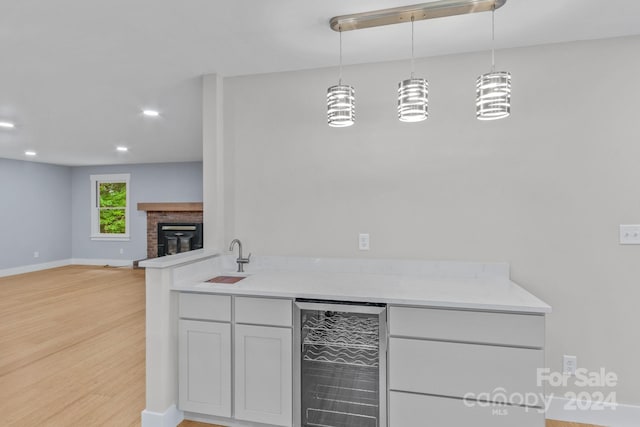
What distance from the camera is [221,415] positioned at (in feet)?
7.47

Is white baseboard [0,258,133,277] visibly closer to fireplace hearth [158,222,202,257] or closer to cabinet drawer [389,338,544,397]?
fireplace hearth [158,222,202,257]

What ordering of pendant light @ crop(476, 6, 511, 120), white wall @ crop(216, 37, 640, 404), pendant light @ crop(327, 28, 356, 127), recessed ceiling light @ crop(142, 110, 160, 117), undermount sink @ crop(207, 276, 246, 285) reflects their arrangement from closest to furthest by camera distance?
pendant light @ crop(476, 6, 511, 120)
pendant light @ crop(327, 28, 356, 127)
white wall @ crop(216, 37, 640, 404)
undermount sink @ crop(207, 276, 246, 285)
recessed ceiling light @ crop(142, 110, 160, 117)

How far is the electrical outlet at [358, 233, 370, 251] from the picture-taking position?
9.12 feet

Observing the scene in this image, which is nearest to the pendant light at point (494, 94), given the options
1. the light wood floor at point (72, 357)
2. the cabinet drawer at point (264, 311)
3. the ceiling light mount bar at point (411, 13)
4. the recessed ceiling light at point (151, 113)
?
the ceiling light mount bar at point (411, 13)

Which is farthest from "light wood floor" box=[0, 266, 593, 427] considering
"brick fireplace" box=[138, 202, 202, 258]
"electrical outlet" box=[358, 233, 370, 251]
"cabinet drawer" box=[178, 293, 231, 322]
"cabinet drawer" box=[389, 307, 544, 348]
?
"brick fireplace" box=[138, 202, 202, 258]

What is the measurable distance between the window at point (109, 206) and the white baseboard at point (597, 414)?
28.4 feet

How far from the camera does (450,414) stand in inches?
77.2

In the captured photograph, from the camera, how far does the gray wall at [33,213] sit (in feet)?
24.3

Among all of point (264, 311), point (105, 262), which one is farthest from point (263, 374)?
point (105, 262)

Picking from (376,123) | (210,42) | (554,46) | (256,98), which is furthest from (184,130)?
(554,46)

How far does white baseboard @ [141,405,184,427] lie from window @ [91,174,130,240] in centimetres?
719

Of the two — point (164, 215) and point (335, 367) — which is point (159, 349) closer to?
point (335, 367)

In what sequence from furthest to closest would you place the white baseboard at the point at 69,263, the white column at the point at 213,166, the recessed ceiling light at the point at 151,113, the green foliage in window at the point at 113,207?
the green foliage in window at the point at 113,207
the white baseboard at the point at 69,263
the recessed ceiling light at the point at 151,113
the white column at the point at 213,166

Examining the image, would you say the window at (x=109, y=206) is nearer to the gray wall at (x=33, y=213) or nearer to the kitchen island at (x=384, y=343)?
the gray wall at (x=33, y=213)
